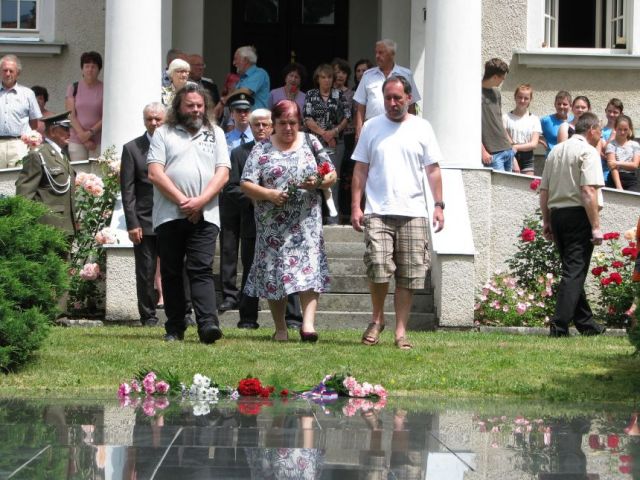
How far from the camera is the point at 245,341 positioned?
10.7m

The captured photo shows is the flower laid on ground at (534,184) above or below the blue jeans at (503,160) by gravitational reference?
below

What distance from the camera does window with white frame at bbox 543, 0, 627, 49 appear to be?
18031 millimetres

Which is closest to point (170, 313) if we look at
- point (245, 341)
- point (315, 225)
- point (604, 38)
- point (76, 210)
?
point (245, 341)

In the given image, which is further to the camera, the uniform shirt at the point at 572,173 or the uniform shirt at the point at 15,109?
the uniform shirt at the point at 15,109

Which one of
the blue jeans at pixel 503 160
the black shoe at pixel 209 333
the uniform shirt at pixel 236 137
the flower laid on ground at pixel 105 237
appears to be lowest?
the black shoe at pixel 209 333

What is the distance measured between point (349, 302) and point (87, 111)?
13.8 ft

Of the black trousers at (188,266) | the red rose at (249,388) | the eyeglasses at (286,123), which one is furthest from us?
the eyeglasses at (286,123)

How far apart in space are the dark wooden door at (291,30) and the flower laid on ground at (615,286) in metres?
6.88

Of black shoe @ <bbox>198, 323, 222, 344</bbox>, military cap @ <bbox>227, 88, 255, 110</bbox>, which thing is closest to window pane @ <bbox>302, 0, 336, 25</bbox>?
military cap @ <bbox>227, 88, 255, 110</bbox>

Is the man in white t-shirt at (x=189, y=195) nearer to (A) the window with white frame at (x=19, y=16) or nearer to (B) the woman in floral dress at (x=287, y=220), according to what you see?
(B) the woman in floral dress at (x=287, y=220)

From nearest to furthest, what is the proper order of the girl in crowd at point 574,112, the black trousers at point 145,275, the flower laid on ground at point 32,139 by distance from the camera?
the flower laid on ground at point 32,139, the black trousers at point 145,275, the girl in crowd at point 574,112

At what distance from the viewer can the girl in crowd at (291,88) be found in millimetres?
16047

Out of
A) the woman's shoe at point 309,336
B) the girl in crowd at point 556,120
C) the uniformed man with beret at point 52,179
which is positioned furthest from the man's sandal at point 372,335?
the girl in crowd at point 556,120

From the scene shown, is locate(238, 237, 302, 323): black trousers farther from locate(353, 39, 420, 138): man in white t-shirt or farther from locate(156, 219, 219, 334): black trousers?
locate(353, 39, 420, 138): man in white t-shirt
